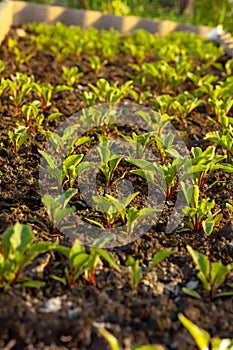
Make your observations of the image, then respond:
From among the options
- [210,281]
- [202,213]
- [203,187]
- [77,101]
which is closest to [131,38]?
[77,101]

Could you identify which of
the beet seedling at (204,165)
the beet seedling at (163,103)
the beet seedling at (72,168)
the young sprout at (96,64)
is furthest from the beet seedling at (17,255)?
the young sprout at (96,64)

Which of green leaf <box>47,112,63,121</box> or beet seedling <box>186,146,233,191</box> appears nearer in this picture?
beet seedling <box>186,146,233,191</box>

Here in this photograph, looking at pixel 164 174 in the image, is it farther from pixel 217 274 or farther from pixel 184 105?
pixel 184 105

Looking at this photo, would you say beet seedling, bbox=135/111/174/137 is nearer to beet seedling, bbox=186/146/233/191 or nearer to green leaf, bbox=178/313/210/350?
beet seedling, bbox=186/146/233/191

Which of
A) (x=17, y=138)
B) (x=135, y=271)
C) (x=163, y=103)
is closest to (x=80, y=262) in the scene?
(x=135, y=271)

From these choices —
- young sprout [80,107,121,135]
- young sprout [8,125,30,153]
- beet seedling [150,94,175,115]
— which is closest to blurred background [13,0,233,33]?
beet seedling [150,94,175,115]

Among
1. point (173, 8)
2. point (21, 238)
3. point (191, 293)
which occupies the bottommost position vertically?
point (173, 8)

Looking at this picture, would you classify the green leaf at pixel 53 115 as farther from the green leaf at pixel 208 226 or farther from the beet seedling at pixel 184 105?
the green leaf at pixel 208 226
